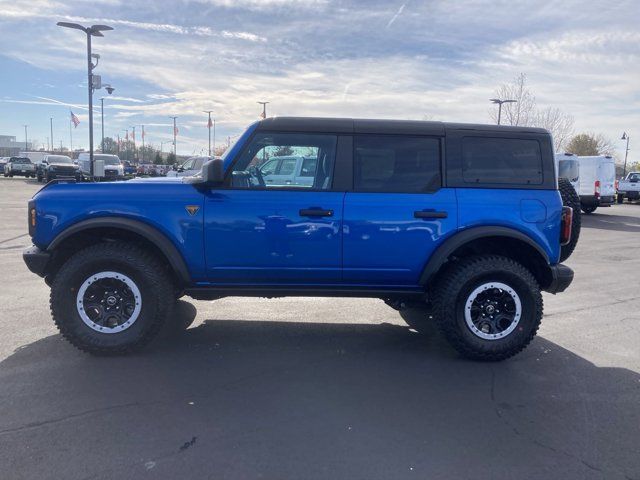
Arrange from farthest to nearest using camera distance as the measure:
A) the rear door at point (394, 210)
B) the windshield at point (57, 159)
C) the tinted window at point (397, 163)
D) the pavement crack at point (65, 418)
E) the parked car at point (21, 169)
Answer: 1. the parked car at point (21, 169)
2. the windshield at point (57, 159)
3. the tinted window at point (397, 163)
4. the rear door at point (394, 210)
5. the pavement crack at point (65, 418)

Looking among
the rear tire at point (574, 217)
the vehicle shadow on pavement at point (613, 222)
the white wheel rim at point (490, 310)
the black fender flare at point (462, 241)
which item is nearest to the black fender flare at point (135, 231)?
the black fender flare at point (462, 241)

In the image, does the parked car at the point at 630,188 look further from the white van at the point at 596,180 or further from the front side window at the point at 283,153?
the front side window at the point at 283,153

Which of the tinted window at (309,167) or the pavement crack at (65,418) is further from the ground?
the tinted window at (309,167)

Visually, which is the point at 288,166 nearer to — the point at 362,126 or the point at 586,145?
the point at 362,126

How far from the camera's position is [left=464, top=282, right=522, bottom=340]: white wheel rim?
180 inches

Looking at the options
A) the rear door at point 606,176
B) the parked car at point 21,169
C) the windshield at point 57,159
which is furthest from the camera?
the parked car at point 21,169

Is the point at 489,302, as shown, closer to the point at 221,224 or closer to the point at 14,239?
the point at 221,224

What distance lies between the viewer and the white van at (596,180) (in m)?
19.9

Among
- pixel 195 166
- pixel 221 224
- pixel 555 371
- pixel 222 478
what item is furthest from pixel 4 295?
pixel 195 166

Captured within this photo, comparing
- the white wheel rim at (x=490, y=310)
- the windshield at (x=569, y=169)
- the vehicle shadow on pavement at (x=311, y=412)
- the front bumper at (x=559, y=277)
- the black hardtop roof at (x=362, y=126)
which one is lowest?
the vehicle shadow on pavement at (x=311, y=412)

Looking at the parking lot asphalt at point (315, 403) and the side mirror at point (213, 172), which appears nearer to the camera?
the parking lot asphalt at point (315, 403)

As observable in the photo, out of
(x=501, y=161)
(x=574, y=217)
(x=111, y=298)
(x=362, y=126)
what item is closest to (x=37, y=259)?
(x=111, y=298)

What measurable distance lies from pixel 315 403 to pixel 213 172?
78.7 inches

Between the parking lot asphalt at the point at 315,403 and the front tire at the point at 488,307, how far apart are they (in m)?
0.19
